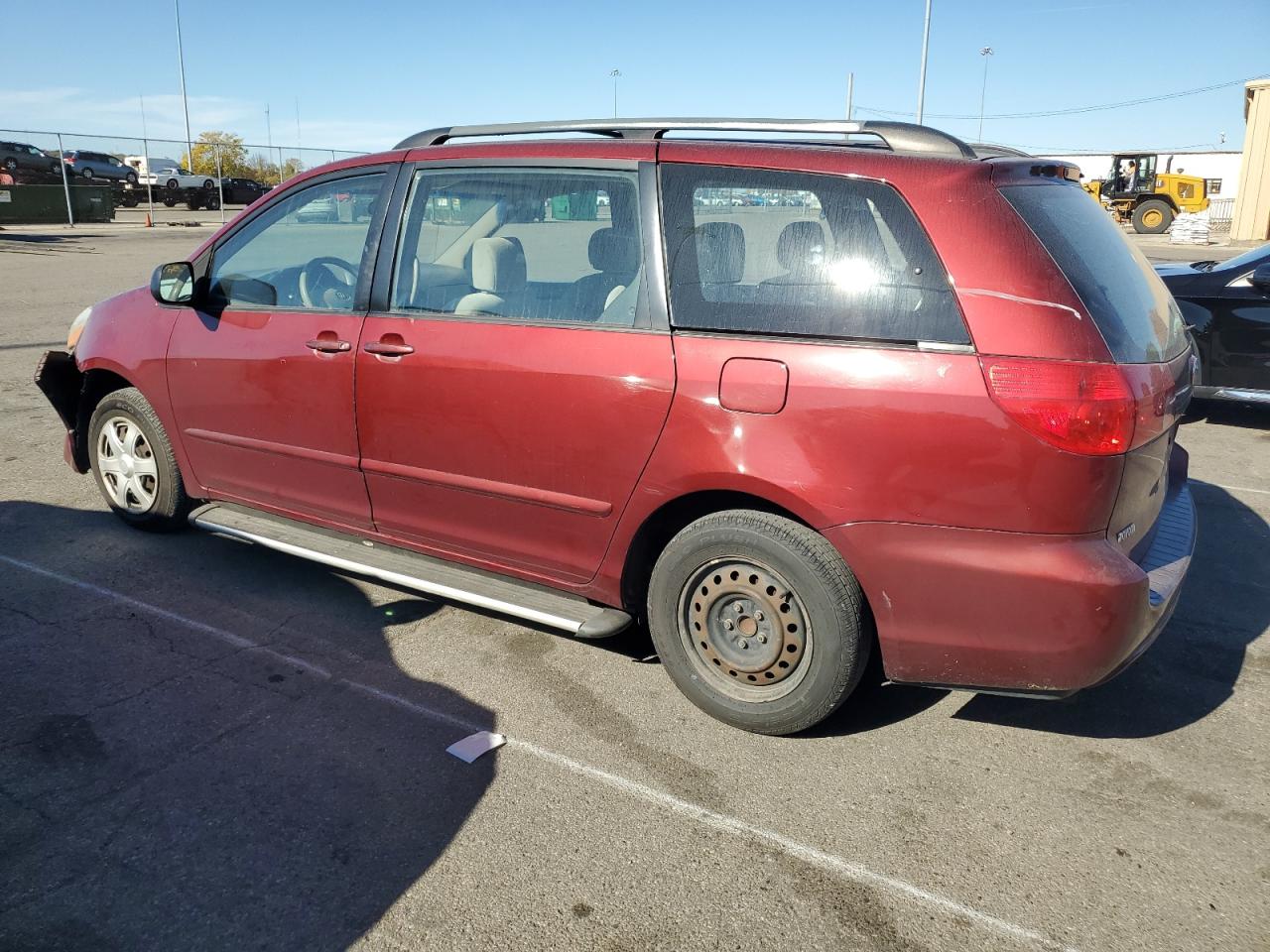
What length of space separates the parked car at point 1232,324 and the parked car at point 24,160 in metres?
35.6

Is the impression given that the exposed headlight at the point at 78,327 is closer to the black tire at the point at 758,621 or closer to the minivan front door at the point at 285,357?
the minivan front door at the point at 285,357

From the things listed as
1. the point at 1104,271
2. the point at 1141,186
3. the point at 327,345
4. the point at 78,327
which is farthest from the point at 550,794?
the point at 1141,186

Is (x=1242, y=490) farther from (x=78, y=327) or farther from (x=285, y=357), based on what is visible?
(x=78, y=327)

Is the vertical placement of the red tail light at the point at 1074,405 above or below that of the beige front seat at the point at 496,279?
below

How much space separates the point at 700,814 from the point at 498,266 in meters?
2.09

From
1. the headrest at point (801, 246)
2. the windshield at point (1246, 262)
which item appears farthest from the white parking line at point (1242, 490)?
the headrest at point (801, 246)

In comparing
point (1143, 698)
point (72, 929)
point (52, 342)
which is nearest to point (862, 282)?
point (1143, 698)

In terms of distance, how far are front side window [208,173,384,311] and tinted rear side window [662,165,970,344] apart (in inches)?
56.7

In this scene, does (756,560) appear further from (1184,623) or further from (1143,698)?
(1184,623)

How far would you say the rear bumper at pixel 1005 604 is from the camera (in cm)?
281

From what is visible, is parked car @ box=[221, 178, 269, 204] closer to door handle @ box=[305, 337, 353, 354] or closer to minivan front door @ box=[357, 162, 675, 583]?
door handle @ box=[305, 337, 353, 354]

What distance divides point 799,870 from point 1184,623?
2472 mm

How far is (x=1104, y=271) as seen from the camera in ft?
10.3

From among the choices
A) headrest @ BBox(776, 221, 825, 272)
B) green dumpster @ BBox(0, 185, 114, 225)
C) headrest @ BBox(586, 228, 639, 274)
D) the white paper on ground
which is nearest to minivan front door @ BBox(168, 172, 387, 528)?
headrest @ BBox(586, 228, 639, 274)
